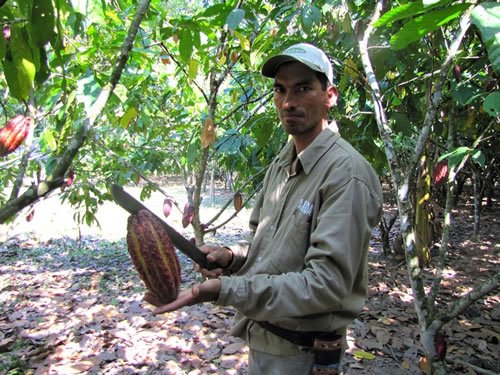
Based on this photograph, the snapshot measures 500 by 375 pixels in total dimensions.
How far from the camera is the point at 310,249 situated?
103cm

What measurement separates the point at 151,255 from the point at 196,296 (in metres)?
0.14

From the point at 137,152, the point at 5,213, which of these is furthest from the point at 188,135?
the point at 5,213

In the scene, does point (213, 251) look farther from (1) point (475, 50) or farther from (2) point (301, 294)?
(1) point (475, 50)


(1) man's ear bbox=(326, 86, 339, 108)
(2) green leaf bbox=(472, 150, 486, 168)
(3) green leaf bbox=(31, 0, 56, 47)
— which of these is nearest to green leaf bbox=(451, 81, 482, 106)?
(2) green leaf bbox=(472, 150, 486, 168)

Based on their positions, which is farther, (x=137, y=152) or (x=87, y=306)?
(x=137, y=152)

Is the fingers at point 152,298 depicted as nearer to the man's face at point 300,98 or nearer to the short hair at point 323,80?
the man's face at point 300,98

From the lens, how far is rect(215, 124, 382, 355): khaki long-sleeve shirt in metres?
0.99

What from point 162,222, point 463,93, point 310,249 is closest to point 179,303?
point 162,222

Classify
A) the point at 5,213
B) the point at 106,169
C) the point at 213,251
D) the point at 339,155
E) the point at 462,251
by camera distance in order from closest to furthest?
the point at 5,213
the point at 339,155
the point at 213,251
the point at 106,169
the point at 462,251

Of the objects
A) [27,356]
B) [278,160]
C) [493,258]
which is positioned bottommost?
[27,356]

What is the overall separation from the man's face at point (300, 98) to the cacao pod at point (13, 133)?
1182 millimetres

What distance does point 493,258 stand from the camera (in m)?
4.69

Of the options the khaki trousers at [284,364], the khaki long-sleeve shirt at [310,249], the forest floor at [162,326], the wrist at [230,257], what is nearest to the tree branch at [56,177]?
the khaki long-sleeve shirt at [310,249]

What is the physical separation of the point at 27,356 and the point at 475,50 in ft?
12.0
